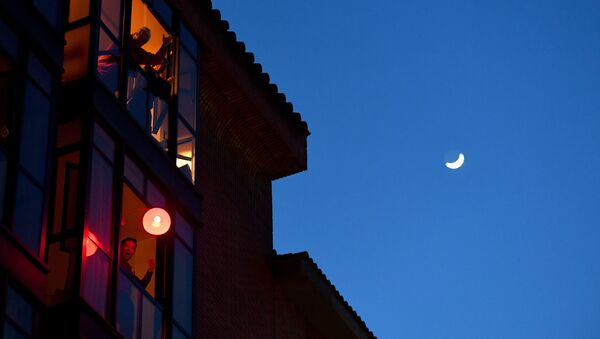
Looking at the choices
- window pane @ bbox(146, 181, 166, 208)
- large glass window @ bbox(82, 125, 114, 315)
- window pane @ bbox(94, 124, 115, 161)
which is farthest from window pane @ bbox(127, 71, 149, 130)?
large glass window @ bbox(82, 125, 114, 315)

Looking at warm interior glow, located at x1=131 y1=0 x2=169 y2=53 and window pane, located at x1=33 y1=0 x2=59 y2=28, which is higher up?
warm interior glow, located at x1=131 y1=0 x2=169 y2=53

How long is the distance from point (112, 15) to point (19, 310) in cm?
627

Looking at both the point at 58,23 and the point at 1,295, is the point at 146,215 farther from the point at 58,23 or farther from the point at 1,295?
the point at 1,295

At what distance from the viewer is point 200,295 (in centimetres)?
2105

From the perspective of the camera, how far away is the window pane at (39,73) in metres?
15.6

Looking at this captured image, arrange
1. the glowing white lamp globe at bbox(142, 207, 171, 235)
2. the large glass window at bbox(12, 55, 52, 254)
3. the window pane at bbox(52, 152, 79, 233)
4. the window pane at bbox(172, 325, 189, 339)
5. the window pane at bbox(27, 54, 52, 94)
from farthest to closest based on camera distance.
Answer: the glowing white lamp globe at bbox(142, 207, 171, 235) → the window pane at bbox(172, 325, 189, 339) → the window pane at bbox(52, 152, 79, 233) → the window pane at bbox(27, 54, 52, 94) → the large glass window at bbox(12, 55, 52, 254)

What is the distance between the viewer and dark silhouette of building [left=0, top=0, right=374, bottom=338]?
15.2 meters

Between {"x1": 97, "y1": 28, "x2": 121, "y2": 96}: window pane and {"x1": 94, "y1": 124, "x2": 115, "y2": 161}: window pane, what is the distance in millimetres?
942

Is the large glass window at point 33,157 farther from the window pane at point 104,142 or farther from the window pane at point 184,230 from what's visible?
the window pane at point 184,230

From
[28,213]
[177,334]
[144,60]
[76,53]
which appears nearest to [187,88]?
[144,60]

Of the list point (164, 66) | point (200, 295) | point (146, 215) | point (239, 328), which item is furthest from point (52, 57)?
point (239, 328)

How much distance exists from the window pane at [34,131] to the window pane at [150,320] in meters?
3.11

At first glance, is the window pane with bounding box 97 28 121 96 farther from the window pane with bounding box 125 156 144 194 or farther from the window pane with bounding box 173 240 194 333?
the window pane with bounding box 173 240 194 333

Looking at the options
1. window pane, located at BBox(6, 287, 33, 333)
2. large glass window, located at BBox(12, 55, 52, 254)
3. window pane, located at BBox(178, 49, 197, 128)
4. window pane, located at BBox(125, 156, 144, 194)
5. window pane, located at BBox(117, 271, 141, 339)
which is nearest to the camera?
window pane, located at BBox(6, 287, 33, 333)
